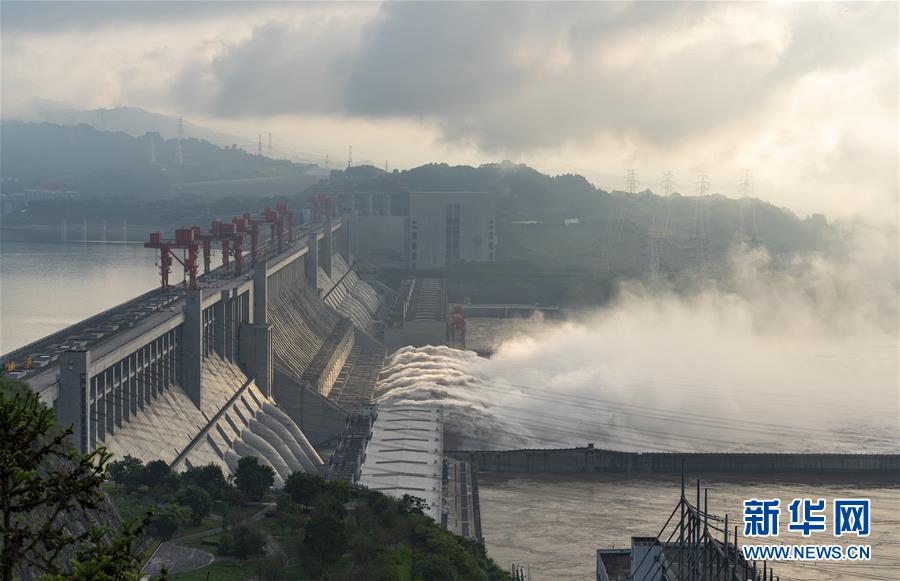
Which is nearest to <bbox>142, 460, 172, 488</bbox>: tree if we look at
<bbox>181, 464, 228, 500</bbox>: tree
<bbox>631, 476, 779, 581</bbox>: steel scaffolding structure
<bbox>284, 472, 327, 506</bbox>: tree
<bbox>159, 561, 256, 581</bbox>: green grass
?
<bbox>181, 464, 228, 500</bbox>: tree

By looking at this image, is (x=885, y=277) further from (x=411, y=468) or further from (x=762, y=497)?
(x=411, y=468)

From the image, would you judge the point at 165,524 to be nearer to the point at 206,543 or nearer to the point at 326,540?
the point at 206,543

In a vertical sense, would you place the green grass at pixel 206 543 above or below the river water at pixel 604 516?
above

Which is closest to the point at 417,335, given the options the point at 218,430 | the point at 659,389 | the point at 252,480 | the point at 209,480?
the point at 659,389

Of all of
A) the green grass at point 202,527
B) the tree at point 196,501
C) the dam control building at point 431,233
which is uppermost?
the dam control building at point 431,233

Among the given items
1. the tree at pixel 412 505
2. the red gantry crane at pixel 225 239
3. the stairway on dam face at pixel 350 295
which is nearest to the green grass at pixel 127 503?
the tree at pixel 412 505

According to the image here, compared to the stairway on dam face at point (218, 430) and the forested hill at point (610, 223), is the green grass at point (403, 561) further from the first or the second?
the forested hill at point (610, 223)

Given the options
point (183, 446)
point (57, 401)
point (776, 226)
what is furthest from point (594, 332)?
point (776, 226)

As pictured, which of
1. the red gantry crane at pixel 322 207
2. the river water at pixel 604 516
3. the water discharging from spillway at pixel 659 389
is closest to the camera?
the river water at pixel 604 516
